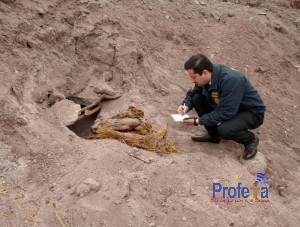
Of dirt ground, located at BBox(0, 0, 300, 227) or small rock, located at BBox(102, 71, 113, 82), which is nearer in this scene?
dirt ground, located at BBox(0, 0, 300, 227)

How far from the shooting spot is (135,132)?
3.72m

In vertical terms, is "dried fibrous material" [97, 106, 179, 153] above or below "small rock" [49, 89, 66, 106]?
below

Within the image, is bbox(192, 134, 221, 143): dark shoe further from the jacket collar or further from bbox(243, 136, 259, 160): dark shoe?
the jacket collar

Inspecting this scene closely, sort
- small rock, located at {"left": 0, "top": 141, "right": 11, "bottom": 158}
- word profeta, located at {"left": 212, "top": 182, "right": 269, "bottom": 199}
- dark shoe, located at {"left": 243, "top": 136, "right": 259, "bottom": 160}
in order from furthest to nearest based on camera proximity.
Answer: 1. dark shoe, located at {"left": 243, "top": 136, "right": 259, "bottom": 160}
2. word profeta, located at {"left": 212, "top": 182, "right": 269, "bottom": 199}
3. small rock, located at {"left": 0, "top": 141, "right": 11, "bottom": 158}

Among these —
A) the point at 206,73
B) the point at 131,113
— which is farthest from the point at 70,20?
the point at 206,73

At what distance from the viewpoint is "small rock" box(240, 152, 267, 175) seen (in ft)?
12.3

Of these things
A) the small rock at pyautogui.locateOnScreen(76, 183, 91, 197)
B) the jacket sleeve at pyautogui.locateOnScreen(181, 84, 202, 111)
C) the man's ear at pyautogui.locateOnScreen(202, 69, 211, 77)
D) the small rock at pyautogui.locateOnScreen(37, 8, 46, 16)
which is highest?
the small rock at pyautogui.locateOnScreen(37, 8, 46, 16)

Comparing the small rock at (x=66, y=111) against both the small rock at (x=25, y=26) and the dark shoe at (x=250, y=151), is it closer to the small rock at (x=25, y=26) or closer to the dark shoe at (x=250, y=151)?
the small rock at (x=25, y=26)

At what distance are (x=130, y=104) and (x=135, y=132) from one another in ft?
1.73

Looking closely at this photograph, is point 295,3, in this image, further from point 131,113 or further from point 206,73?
point 131,113

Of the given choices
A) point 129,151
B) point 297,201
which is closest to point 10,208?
point 129,151

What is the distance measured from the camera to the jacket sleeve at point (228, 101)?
11.2 ft

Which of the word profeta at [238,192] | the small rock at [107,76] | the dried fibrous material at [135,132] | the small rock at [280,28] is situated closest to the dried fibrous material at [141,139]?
the dried fibrous material at [135,132]

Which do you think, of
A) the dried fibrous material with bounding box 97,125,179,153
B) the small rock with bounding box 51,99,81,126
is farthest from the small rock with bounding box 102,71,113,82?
the dried fibrous material with bounding box 97,125,179,153
